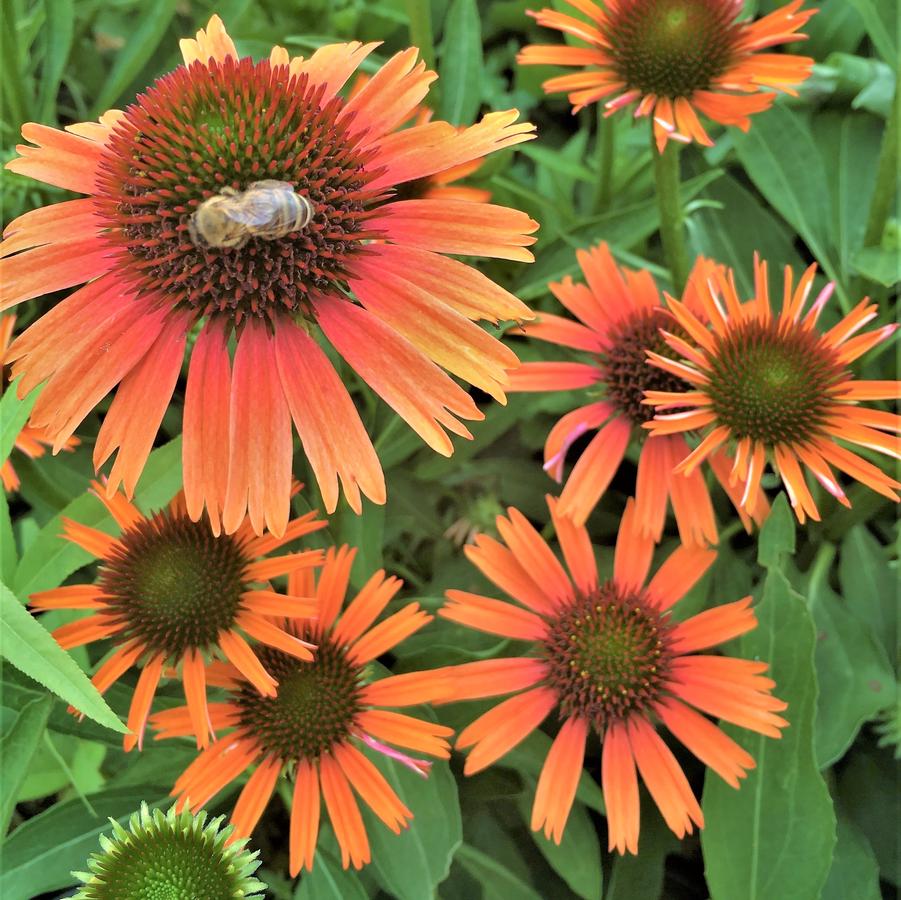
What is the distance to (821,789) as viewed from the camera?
3.48 feet

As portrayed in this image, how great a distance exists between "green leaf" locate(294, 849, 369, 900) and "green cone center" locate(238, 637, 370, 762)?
7.1 inches

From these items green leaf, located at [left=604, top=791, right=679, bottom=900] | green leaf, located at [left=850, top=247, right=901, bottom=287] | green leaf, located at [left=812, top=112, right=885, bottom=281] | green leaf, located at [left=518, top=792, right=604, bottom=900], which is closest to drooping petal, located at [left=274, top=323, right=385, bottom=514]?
green leaf, located at [left=518, top=792, right=604, bottom=900]

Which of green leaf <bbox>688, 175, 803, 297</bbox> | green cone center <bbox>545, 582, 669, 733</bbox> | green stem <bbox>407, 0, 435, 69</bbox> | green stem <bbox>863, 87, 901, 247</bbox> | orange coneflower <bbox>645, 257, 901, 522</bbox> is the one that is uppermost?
green stem <bbox>407, 0, 435, 69</bbox>

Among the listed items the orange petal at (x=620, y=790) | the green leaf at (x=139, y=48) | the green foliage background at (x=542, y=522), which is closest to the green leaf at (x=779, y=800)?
the green foliage background at (x=542, y=522)

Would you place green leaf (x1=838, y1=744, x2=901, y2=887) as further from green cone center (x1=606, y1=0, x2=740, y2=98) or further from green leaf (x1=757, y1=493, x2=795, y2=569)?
green cone center (x1=606, y1=0, x2=740, y2=98)

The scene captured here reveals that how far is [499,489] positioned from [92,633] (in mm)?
730

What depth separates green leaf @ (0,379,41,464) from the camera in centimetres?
96

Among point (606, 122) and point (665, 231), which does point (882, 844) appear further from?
point (606, 122)

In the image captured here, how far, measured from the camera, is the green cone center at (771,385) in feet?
3.43

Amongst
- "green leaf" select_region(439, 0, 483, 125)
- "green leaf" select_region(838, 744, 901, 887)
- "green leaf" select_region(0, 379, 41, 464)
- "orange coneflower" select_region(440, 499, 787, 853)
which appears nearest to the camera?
"green leaf" select_region(0, 379, 41, 464)

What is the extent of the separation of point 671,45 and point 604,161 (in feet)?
1.08

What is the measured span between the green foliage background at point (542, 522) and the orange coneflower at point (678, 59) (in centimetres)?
18

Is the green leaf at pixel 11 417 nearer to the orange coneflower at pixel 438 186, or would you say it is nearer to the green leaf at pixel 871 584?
the orange coneflower at pixel 438 186

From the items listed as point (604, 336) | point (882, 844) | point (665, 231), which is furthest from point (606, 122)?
point (882, 844)
